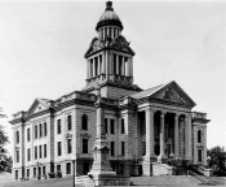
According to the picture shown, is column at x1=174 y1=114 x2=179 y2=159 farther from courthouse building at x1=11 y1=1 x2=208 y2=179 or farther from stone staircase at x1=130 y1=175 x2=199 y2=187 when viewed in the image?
stone staircase at x1=130 y1=175 x2=199 y2=187

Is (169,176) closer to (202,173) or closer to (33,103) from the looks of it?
(202,173)

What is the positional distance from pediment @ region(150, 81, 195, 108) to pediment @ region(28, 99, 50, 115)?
607 inches

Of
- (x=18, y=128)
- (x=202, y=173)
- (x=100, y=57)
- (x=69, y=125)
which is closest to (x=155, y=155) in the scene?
(x=202, y=173)

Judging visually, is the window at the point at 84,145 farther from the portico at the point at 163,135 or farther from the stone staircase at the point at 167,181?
the stone staircase at the point at 167,181

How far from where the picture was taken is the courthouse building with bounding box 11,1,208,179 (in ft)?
195

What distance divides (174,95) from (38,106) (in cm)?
1936

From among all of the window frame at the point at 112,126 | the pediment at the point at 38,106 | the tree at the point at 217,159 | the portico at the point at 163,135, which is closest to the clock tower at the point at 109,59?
the window frame at the point at 112,126

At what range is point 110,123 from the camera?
61750 millimetres

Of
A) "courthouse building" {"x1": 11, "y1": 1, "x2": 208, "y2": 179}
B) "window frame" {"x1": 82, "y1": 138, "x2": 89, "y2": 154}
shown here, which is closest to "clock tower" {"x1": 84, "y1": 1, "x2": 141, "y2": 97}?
"courthouse building" {"x1": 11, "y1": 1, "x2": 208, "y2": 179}

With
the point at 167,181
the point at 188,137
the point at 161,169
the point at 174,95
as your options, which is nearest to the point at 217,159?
the point at 188,137

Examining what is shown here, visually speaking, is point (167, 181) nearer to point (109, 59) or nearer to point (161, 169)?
point (161, 169)

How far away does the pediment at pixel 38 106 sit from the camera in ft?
213

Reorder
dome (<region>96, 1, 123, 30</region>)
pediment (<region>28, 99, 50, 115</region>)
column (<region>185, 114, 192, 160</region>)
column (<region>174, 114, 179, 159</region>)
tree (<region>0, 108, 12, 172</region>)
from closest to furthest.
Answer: tree (<region>0, 108, 12, 172</region>)
column (<region>174, 114, 179, 159</region>)
column (<region>185, 114, 192, 160</region>)
pediment (<region>28, 99, 50, 115</region>)
dome (<region>96, 1, 123, 30</region>)

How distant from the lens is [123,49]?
69.9 meters
